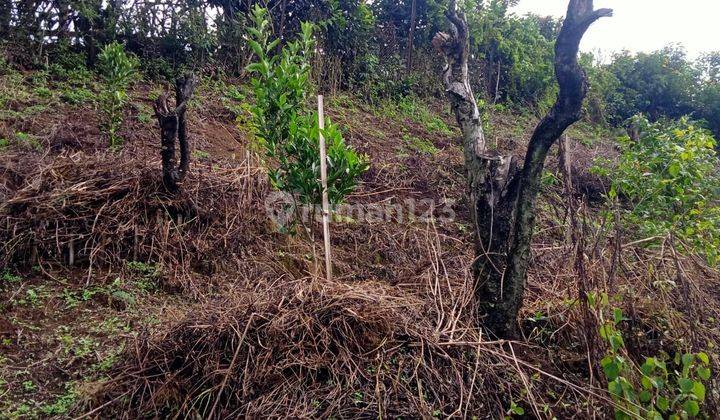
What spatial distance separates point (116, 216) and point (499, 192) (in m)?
3.02

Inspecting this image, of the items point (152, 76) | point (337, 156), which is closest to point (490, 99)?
point (152, 76)

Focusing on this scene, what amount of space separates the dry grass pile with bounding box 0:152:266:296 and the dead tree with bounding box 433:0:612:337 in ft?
7.38

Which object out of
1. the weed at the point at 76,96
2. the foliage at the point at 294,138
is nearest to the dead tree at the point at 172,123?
the foliage at the point at 294,138

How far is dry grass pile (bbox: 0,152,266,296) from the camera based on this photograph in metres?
4.09

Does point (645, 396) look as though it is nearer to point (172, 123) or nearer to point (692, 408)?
point (692, 408)

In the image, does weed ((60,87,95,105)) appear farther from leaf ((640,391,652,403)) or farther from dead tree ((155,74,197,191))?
leaf ((640,391,652,403))

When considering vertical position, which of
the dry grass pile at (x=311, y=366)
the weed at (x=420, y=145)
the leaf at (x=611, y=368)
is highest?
the weed at (x=420, y=145)

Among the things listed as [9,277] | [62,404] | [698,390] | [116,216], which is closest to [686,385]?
[698,390]

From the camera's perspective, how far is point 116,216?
Answer: 430cm

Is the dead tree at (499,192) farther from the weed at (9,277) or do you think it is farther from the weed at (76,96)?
the weed at (76,96)

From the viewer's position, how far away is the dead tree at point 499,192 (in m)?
3.04

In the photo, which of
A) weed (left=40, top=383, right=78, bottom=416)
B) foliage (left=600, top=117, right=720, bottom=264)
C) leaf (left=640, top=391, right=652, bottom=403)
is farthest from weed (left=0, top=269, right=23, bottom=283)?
foliage (left=600, top=117, right=720, bottom=264)

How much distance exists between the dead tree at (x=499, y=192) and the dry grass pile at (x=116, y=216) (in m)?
2.25

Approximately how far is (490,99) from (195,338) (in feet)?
35.8
